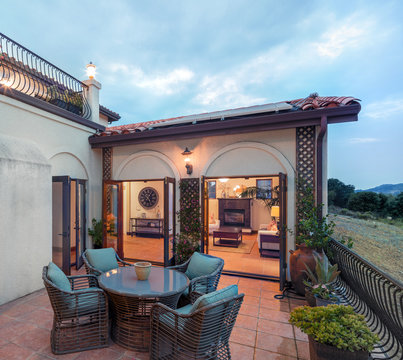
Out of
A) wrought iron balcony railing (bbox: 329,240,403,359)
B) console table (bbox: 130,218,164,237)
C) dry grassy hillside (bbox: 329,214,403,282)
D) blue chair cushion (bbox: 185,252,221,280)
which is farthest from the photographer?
console table (bbox: 130,218,164,237)

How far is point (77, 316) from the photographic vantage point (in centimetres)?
265

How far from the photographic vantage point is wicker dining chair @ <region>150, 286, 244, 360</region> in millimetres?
2051

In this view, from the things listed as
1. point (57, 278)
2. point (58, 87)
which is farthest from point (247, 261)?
point (58, 87)

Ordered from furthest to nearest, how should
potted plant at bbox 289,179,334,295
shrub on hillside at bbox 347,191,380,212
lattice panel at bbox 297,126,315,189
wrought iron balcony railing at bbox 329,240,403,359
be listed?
shrub on hillside at bbox 347,191,380,212 < lattice panel at bbox 297,126,315,189 < potted plant at bbox 289,179,334,295 < wrought iron balcony railing at bbox 329,240,403,359

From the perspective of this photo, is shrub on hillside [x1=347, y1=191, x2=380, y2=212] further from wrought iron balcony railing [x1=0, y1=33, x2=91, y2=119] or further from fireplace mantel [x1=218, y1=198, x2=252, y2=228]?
wrought iron balcony railing [x1=0, y1=33, x2=91, y2=119]

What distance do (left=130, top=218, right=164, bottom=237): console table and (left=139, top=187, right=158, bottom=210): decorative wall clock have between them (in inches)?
38.6

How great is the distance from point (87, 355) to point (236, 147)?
4411 mm


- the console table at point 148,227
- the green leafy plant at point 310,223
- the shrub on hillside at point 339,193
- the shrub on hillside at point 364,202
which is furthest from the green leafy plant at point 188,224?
the shrub on hillside at point 339,193

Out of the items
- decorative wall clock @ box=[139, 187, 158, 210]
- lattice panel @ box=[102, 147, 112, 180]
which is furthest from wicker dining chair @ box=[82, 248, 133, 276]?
decorative wall clock @ box=[139, 187, 158, 210]

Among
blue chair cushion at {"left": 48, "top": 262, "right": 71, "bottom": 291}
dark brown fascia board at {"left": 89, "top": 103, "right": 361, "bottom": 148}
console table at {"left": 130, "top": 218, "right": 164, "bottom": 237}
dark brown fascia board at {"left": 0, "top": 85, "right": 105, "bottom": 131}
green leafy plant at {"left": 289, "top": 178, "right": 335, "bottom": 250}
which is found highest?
dark brown fascia board at {"left": 0, "top": 85, "right": 105, "bottom": 131}

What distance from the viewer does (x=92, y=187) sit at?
6422 millimetres

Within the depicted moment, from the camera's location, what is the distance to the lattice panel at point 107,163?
6.62 m

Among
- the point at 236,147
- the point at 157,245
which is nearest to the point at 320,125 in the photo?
the point at 236,147

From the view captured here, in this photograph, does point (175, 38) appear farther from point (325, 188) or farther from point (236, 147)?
point (325, 188)
